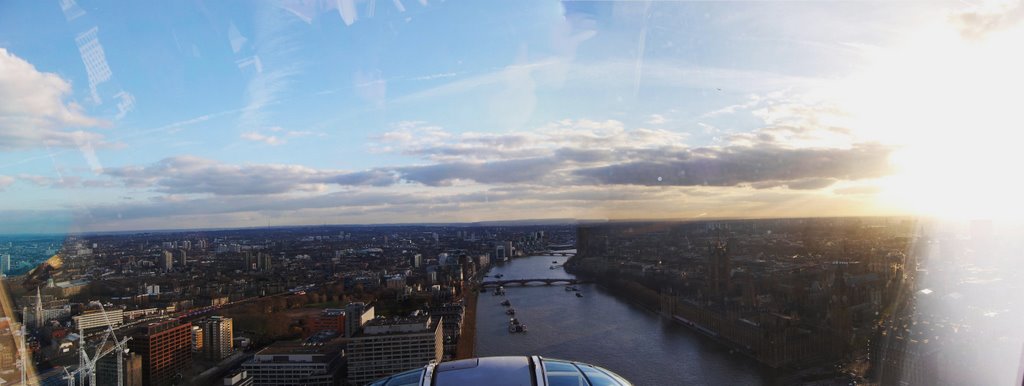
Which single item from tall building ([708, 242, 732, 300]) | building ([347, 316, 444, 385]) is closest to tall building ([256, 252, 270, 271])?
building ([347, 316, 444, 385])

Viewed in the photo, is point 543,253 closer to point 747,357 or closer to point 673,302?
point 673,302

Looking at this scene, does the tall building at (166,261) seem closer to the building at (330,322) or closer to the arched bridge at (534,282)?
the building at (330,322)

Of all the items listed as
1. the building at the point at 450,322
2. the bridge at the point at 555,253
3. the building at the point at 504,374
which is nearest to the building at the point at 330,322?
the building at the point at 450,322

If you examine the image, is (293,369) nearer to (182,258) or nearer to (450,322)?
(450,322)

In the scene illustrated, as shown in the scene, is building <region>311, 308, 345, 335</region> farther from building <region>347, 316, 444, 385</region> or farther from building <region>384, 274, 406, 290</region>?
building <region>384, 274, 406, 290</region>

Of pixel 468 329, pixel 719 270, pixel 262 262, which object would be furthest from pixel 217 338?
pixel 719 270

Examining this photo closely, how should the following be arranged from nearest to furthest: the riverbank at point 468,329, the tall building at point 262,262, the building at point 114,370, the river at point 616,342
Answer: the building at point 114,370 → the river at point 616,342 → the riverbank at point 468,329 → the tall building at point 262,262
